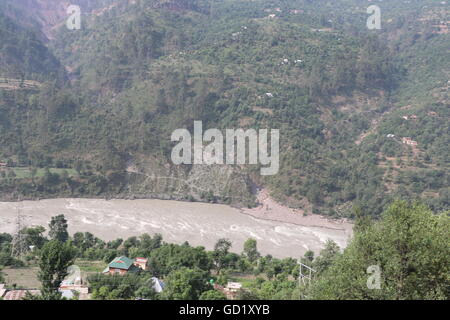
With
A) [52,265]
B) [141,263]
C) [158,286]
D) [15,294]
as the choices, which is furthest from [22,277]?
[52,265]

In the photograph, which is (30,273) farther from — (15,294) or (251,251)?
(251,251)

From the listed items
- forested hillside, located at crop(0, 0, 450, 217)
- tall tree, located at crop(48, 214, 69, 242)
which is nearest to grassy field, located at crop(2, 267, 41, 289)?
tall tree, located at crop(48, 214, 69, 242)

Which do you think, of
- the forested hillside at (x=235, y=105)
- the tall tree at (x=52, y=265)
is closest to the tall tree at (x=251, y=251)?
the forested hillside at (x=235, y=105)

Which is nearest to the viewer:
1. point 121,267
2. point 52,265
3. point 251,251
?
point 52,265

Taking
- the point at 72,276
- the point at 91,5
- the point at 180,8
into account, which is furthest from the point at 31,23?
the point at 72,276

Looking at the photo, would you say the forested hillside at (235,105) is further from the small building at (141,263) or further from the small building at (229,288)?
the small building at (229,288)

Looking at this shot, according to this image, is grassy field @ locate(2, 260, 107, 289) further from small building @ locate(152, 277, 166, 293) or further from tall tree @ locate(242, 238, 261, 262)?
tall tree @ locate(242, 238, 261, 262)

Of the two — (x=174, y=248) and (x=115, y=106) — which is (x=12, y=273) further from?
(x=115, y=106)
